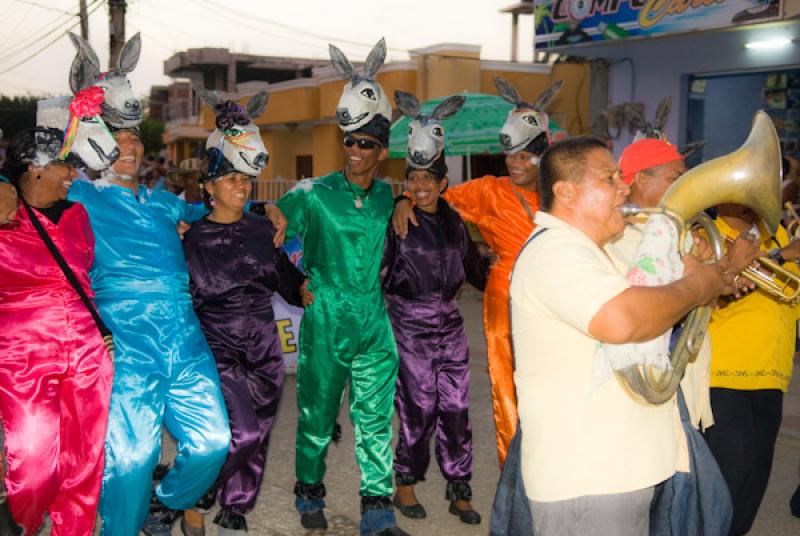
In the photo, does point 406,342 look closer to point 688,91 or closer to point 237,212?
point 237,212

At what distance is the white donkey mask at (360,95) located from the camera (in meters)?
5.25

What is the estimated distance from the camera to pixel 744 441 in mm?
4242

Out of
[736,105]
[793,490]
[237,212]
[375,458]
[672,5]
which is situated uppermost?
[672,5]

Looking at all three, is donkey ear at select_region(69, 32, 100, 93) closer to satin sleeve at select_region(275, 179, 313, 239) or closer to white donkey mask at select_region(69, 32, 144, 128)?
white donkey mask at select_region(69, 32, 144, 128)

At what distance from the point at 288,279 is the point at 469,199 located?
1.28 m

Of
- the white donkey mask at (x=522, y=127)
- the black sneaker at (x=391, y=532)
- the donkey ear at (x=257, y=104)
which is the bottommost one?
the black sneaker at (x=391, y=532)

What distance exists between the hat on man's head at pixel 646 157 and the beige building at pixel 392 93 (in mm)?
16140

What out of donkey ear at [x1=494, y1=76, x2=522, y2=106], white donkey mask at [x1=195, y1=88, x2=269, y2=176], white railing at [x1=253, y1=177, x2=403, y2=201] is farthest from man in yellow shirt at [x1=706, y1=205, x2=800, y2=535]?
white railing at [x1=253, y1=177, x2=403, y2=201]

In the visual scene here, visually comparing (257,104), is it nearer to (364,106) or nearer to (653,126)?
(364,106)

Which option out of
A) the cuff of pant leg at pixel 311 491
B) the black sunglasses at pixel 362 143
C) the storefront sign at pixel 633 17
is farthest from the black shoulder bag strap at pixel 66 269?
the storefront sign at pixel 633 17

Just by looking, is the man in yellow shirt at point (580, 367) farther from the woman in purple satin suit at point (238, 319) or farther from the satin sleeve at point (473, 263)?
the satin sleeve at point (473, 263)

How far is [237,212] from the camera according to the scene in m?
4.79

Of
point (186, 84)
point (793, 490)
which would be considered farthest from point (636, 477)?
point (186, 84)

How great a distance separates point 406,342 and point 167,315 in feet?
4.81
